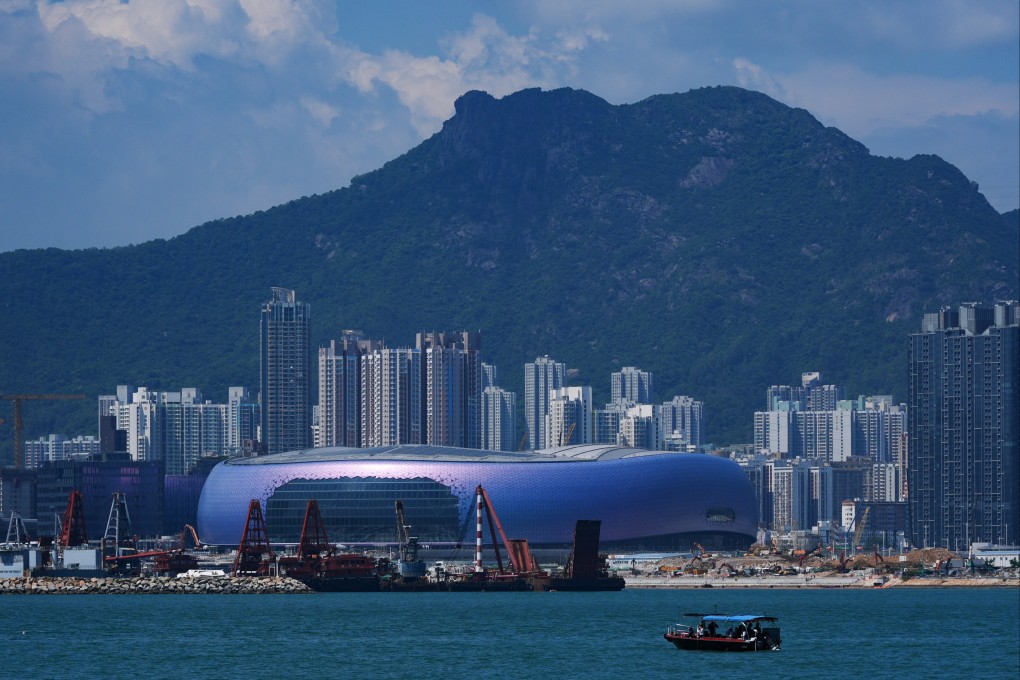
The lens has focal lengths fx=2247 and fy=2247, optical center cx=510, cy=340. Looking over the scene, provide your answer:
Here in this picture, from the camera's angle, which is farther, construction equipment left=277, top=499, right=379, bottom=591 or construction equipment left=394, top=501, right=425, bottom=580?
construction equipment left=394, top=501, right=425, bottom=580

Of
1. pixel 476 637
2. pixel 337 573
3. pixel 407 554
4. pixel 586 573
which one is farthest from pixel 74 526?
pixel 476 637

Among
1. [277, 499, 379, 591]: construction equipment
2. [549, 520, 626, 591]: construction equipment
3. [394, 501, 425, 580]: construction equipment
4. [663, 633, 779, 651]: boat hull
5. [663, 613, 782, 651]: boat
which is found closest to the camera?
[663, 633, 779, 651]: boat hull

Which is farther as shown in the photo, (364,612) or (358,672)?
(364,612)

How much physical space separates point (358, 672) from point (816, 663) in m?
19.5

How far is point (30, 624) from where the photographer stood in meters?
119

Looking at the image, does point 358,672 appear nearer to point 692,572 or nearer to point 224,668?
point 224,668

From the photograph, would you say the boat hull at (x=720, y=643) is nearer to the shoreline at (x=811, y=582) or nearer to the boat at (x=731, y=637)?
the boat at (x=731, y=637)

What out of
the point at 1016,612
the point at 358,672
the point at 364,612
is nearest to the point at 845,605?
the point at 1016,612

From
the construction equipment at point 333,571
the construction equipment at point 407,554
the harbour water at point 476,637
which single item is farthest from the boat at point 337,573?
the harbour water at point 476,637

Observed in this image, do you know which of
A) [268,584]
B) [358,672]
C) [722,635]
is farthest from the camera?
[268,584]

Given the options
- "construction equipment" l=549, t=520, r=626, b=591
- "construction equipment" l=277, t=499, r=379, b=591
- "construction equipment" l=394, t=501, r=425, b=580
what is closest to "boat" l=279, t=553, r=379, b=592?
"construction equipment" l=277, t=499, r=379, b=591

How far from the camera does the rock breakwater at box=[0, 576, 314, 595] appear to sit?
522 feet

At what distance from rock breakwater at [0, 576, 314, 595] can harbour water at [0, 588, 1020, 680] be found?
2.77 metres

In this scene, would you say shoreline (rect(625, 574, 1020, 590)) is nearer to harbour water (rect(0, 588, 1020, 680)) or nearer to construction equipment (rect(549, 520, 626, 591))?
construction equipment (rect(549, 520, 626, 591))
